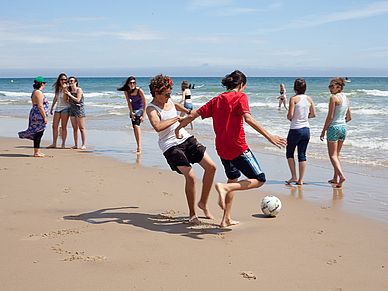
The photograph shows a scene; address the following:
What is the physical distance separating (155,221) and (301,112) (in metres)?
3.38

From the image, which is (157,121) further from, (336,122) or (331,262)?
(336,122)

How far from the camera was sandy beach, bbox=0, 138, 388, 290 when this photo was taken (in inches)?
125

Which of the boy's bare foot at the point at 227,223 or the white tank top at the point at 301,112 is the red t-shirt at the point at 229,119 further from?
the white tank top at the point at 301,112

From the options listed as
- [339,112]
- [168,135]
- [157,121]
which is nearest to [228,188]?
[168,135]

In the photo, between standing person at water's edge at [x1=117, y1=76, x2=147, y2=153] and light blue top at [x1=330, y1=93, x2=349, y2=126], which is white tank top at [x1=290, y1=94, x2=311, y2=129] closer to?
light blue top at [x1=330, y1=93, x2=349, y2=126]

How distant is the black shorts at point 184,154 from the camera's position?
4.53 metres

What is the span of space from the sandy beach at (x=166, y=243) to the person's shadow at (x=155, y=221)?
0.01 m

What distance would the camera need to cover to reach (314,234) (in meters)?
4.33

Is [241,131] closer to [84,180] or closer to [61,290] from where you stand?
[61,290]

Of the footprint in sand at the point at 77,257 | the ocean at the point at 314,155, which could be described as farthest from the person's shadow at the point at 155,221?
the ocean at the point at 314,155

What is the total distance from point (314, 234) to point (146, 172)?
379cm

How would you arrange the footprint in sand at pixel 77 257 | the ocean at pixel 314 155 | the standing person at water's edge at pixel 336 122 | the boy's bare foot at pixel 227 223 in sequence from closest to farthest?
the footprint in sand at pixel 77 257 < the boy's bare foot at pixel 227 223 < the ocean at pixel 314 155 < the standing person at water's edge at pixel 336 122

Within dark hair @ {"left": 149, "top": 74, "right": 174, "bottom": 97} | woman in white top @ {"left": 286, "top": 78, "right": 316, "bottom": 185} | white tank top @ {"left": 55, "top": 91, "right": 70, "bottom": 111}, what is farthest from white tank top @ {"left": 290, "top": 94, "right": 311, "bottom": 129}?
white tank top @ {"left": 55, "top": 91, "right": 70, "bottom": 111}

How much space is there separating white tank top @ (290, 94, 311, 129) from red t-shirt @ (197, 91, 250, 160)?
2664 millimetres
